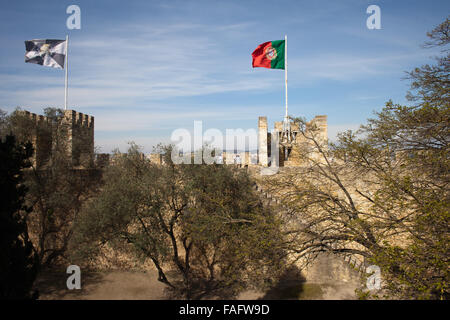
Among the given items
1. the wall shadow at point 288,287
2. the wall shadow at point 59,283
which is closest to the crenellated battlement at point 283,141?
the wall shadow at point 288,287

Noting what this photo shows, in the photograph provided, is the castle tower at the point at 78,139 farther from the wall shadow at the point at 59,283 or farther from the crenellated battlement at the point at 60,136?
the wall shadow at the point at 59,283

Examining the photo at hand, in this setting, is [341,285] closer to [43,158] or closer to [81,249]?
[81,249]

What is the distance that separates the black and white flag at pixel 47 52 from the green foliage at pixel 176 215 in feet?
20.3

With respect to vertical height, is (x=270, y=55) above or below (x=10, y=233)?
above

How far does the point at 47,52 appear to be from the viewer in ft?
48.3

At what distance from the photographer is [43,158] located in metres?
13.5

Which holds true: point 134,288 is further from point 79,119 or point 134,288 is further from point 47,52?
point 47,52

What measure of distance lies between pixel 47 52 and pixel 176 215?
1050 centimetres

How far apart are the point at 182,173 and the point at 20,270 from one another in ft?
20.3

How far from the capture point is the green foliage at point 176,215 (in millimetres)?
10898

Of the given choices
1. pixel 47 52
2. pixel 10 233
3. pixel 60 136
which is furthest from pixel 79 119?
pixel 10 233

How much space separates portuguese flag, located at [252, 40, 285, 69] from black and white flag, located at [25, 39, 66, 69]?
948 cm
